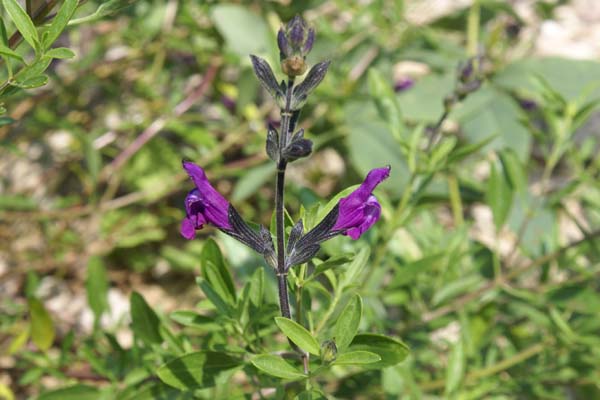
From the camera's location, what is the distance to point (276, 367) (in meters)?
1.18

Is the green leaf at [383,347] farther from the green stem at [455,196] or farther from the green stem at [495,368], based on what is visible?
the green stem at [455,196]

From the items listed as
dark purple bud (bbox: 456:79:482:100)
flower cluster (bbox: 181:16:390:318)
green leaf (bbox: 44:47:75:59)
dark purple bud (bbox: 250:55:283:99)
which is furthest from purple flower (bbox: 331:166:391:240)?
dark purple bud (bbox: 456:79:482:100)

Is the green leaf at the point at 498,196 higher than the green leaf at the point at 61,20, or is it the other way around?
the green leaf at the point at 61,20

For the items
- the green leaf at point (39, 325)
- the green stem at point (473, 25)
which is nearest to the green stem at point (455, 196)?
the green stem at point (473, 25)

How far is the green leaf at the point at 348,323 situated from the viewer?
3.84 feet

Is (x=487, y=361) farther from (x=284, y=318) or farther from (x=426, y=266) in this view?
(x=284, y=318)

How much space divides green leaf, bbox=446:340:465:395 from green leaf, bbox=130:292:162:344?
0.81m

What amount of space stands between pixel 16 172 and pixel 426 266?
7.90 feet

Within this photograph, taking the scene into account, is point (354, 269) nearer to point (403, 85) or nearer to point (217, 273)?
point (217, 273)

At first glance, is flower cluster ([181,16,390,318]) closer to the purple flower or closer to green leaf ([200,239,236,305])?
the purple flower

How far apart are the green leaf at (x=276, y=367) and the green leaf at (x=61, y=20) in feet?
2.18

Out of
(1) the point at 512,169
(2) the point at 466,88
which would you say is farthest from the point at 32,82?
(1) the point at 512,169

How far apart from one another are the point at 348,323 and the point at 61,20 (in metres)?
0.73

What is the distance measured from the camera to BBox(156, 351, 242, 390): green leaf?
53.3 inches
